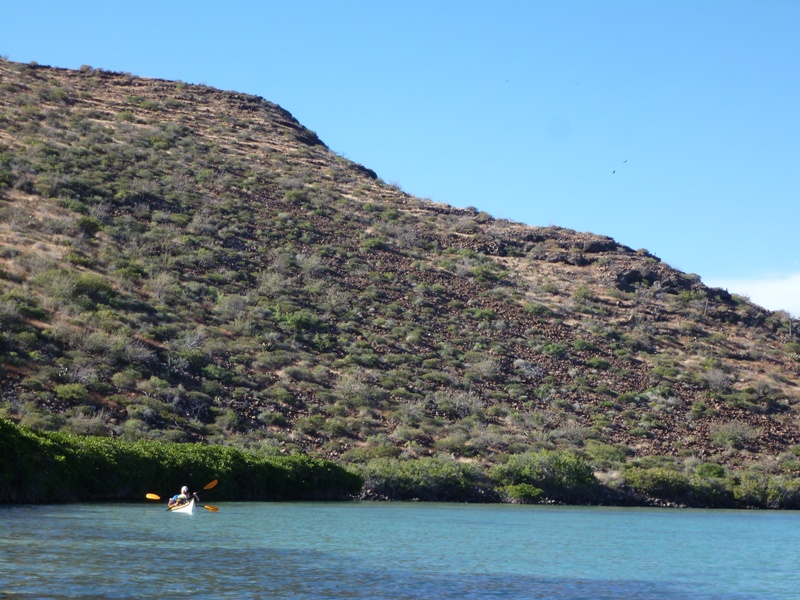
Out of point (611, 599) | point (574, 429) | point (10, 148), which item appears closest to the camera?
point (611, 599)

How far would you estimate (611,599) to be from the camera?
644 inches

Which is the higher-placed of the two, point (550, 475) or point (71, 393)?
point (71, 393)

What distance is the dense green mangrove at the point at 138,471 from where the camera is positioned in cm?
2542

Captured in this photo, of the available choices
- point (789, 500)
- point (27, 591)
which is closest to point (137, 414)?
point (27, 591)

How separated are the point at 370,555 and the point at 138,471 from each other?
37.8 ft

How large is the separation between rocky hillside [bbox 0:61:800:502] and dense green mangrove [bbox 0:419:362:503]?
388 cm

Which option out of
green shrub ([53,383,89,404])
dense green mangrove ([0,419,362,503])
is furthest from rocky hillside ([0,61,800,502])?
dense green mangrove ([0,419,362,503])

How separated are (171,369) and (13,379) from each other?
292 inches

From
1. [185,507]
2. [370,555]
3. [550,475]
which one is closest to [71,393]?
[185,507]

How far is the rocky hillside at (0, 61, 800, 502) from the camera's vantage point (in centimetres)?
4178

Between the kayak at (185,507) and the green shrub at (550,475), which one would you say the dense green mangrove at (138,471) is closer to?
the kayak at (185,507)

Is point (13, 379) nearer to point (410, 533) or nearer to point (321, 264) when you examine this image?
point (410, 533)

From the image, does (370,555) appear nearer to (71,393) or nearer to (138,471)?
(138,471)

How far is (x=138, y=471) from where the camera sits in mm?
28859
